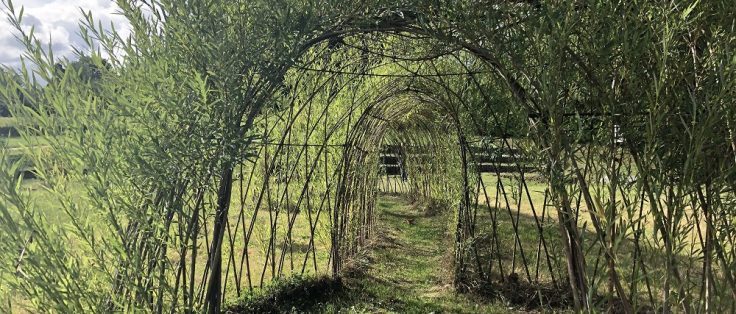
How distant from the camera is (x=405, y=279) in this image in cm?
596

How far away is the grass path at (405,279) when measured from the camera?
4895 millimetres

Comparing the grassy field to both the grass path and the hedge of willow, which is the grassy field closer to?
the grass path

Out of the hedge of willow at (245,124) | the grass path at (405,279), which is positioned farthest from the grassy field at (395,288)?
the hedge of willow at (245,124)

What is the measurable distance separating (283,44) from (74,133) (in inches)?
29.4

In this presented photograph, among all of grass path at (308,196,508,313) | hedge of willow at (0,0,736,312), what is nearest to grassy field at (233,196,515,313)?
grass path at (308,196,508,313)

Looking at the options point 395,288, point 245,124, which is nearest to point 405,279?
point 395,288

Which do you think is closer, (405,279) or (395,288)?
(395,288)

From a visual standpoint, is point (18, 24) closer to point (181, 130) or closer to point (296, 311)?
A: point (181, 130)

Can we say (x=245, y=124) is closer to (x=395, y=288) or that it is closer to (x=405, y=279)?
(x=395, y=288)

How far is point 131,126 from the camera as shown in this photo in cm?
157

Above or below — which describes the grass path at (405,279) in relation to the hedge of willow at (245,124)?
below

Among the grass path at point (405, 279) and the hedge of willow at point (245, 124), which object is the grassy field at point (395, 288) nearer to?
the grass path at point (405, 279)

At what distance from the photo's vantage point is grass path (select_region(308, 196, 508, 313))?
4.89m

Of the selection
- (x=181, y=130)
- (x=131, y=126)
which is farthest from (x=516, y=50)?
(x=131, y=126)
